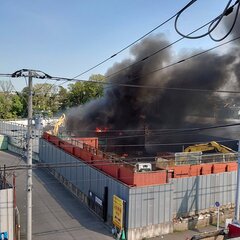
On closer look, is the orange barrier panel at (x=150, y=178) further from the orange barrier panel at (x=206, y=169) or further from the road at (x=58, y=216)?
the orange barrier panel at (x=206, y=169)

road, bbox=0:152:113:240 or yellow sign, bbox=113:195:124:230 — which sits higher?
yellow sign, bbox=113:195:124:230

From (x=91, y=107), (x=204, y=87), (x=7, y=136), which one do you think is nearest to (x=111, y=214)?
(x=7, y=136)

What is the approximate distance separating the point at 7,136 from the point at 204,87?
28308 mm

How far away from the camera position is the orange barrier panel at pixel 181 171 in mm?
20094

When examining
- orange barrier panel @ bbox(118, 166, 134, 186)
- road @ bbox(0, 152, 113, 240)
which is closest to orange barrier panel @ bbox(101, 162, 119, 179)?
orange barrier panel @ bbox(118, 166, 134, 186)

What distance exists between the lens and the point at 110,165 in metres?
19.8

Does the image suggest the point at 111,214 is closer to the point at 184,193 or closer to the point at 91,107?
the point at 184,193

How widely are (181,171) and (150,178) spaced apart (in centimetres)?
313

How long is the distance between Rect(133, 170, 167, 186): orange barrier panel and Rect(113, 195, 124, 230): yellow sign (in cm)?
139

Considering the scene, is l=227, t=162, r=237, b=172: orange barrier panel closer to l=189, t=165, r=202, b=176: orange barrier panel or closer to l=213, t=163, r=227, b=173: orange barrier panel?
l=213, t=163, r=227, b=173: orange barrier panel

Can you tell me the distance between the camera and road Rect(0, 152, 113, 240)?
696 inches

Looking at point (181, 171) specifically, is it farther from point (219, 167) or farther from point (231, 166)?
point (231, 166)

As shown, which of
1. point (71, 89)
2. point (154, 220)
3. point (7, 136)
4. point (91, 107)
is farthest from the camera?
point (71, 89)

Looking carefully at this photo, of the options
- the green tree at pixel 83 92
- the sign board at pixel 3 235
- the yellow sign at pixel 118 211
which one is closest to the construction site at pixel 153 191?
the yellow sign at pixel 118 211
